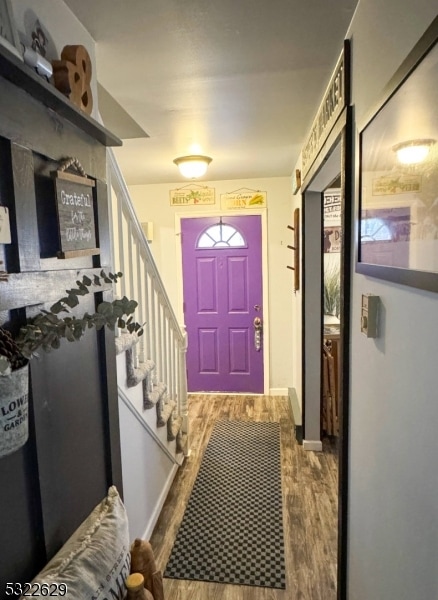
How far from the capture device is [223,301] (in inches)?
172

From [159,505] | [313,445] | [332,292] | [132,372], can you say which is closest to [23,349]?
[132,372]

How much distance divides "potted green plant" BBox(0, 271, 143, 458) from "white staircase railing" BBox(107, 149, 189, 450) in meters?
0.85

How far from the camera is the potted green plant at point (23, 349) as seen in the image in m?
0.74

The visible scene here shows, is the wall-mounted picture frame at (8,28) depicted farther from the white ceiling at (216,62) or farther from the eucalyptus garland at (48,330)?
the eucalyptus garland at (48,330)

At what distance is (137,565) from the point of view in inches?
48.7

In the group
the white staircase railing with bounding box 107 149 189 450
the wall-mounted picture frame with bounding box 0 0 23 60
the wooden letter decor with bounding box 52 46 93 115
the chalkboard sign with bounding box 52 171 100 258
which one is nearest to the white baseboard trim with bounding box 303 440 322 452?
the white staircase railing with bounding box 107 149 189 450

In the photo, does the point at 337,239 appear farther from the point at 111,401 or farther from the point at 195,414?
the point at 111,401

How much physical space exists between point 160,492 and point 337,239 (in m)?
2.87

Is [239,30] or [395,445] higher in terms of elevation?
[239,30]

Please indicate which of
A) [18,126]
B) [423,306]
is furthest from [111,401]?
[423,306]

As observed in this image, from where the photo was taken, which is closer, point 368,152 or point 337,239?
point 368,152

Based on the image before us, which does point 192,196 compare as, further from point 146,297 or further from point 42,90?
point 42,90

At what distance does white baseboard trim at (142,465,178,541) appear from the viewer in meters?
2.13

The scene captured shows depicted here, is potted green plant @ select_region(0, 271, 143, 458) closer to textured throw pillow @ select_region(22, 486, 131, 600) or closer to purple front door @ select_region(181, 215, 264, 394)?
textured throw pillow @ select_region(22, 486, 131, 600)
